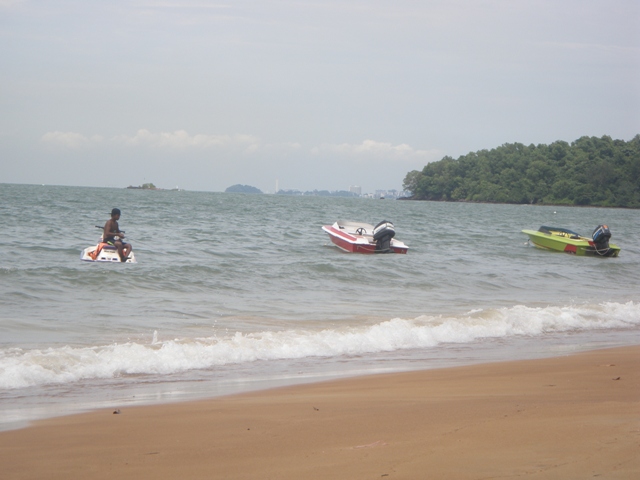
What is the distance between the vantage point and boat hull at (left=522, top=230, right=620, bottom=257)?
25469 mm

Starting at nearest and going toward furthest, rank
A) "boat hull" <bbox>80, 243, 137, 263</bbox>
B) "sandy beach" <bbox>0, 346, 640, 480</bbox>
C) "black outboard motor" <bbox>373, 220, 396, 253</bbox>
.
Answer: "sandy beach" <bbox>0, 346, 640, 480</bbox> → "boat hull" <bbox>80, 243, 137, 263</bbox> → "black outboard motor" <bbox>373, 220, 396, 253</bbox>

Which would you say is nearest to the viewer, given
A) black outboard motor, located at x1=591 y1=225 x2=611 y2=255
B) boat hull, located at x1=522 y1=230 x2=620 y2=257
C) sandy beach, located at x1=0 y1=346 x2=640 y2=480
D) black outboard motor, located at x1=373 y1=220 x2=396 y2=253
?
sandy beach, located at x1=0 y1=346 x2=640 y2=480

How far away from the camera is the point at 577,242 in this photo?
26328mm

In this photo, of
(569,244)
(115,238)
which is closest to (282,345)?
(115,238)

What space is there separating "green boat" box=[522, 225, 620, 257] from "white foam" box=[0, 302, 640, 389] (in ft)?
45.3

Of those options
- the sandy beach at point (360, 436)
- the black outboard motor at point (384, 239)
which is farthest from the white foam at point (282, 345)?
the black outboard motor at point (384, 239)

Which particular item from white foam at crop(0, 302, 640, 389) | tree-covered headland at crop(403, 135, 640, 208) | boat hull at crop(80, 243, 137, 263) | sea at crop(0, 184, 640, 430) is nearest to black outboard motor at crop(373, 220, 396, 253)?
sea at crop(0, 184, 640, 430)

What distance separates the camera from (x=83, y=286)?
1323 cm

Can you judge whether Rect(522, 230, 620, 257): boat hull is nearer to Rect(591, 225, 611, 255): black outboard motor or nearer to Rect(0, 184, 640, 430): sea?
Rect(591, 225, 611, 255): black outboard motor

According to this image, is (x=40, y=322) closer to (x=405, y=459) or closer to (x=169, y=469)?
(x=169, y=469)

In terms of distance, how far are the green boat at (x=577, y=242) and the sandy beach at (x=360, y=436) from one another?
808 inches

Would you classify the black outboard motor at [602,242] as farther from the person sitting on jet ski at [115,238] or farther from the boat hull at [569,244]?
the person sitting on jet ski at [115,238]

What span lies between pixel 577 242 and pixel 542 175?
11066 cm

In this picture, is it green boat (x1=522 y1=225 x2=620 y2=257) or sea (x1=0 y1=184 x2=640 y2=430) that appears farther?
green boat (x1=522 y1=225 x2=620 y2=257)
